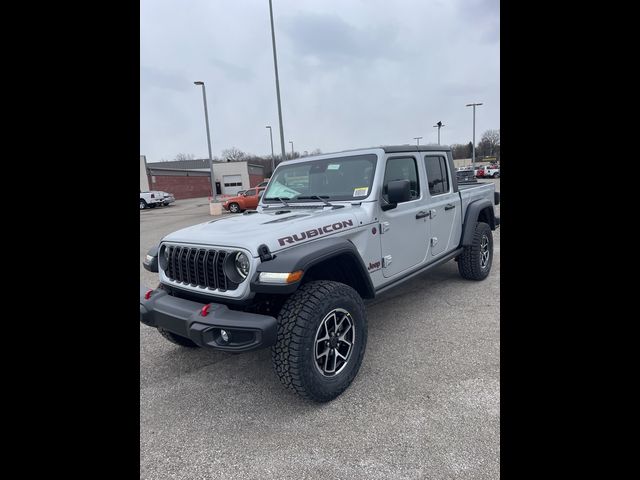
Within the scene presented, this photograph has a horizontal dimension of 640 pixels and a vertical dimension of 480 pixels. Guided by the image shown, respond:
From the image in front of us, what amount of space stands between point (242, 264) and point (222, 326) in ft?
1.45

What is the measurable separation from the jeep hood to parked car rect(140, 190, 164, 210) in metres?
26.1

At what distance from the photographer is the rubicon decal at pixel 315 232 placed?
7.77 ft

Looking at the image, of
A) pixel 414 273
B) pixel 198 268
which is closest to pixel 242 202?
pixel 414 273

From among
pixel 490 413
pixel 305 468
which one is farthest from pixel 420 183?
pixel 305 468

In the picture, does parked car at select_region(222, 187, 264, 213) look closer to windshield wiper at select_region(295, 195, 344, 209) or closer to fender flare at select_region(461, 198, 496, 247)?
fender flare at select_region(461, 198, 496, 247)

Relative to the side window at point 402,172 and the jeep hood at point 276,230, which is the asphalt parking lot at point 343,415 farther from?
the side window at point 402,172

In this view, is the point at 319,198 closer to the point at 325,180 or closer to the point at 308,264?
the point at 325,180

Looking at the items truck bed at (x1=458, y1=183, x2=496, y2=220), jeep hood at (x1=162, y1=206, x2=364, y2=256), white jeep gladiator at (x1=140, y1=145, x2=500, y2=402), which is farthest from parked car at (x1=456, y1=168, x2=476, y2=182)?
jeep hood at (x1=162, y1=206, x2=364, y2=256)

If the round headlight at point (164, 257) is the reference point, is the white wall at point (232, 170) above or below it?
above

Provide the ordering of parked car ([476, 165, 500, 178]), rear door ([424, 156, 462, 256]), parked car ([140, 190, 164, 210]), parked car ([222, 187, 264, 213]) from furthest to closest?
parked car ([476, 165, 500, 178]) < parked car ([140, 190, 164, 210]) < parked car ([222, 187, 264, 213]) < rear door ([424, 156, 462, 256])

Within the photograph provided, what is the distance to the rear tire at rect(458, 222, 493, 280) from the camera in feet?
15.3

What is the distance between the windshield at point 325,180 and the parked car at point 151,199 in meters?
25.3

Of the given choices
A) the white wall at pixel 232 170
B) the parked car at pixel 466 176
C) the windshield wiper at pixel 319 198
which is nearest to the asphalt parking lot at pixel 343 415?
the windshield wiper at pixel 319 198
